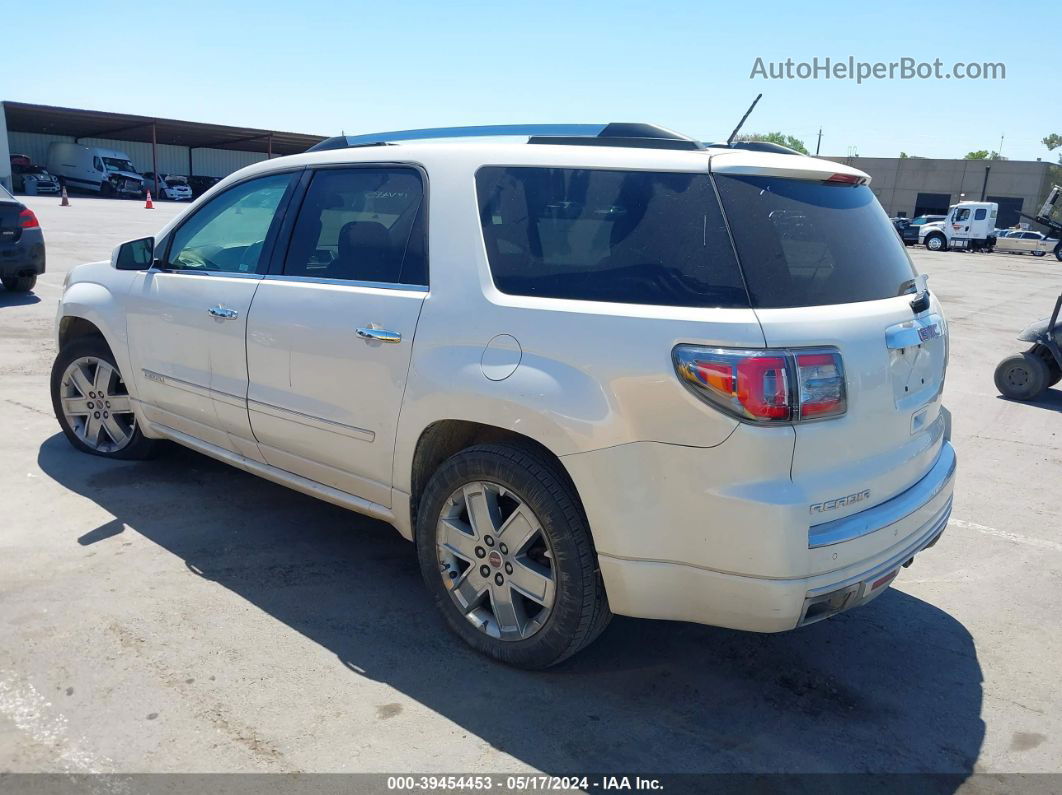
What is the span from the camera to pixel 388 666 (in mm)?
3170

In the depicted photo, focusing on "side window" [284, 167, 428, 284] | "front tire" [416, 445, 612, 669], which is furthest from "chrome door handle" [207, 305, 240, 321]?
"front tire" [416, 445, 612, 669]

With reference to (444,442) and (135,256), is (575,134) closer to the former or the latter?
(444,442)

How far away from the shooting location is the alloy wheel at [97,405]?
496 cm

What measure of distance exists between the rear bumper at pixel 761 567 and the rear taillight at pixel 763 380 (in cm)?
26

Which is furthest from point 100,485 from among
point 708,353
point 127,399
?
point 708,353

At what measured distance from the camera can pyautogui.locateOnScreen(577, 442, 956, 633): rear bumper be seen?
2.56m

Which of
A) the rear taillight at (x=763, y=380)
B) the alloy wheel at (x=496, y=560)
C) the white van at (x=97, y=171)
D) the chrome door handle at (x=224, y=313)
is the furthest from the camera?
the white van at (x=97, y=171)

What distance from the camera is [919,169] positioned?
64812 millimetres

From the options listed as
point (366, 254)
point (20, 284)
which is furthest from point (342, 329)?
point (20, 284)

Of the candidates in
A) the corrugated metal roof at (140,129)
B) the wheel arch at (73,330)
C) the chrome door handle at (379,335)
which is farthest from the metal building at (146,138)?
the chrome door handle at (379,335)

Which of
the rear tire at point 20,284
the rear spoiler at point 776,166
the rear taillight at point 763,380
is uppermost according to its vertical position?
the rear spoiler at point 776,166

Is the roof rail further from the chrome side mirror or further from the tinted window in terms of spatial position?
the chrome side mirror

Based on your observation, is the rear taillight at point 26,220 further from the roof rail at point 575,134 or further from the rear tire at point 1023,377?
the rear tire at point 1023,377

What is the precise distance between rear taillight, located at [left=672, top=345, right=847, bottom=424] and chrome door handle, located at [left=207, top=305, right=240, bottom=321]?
7.53 feet
